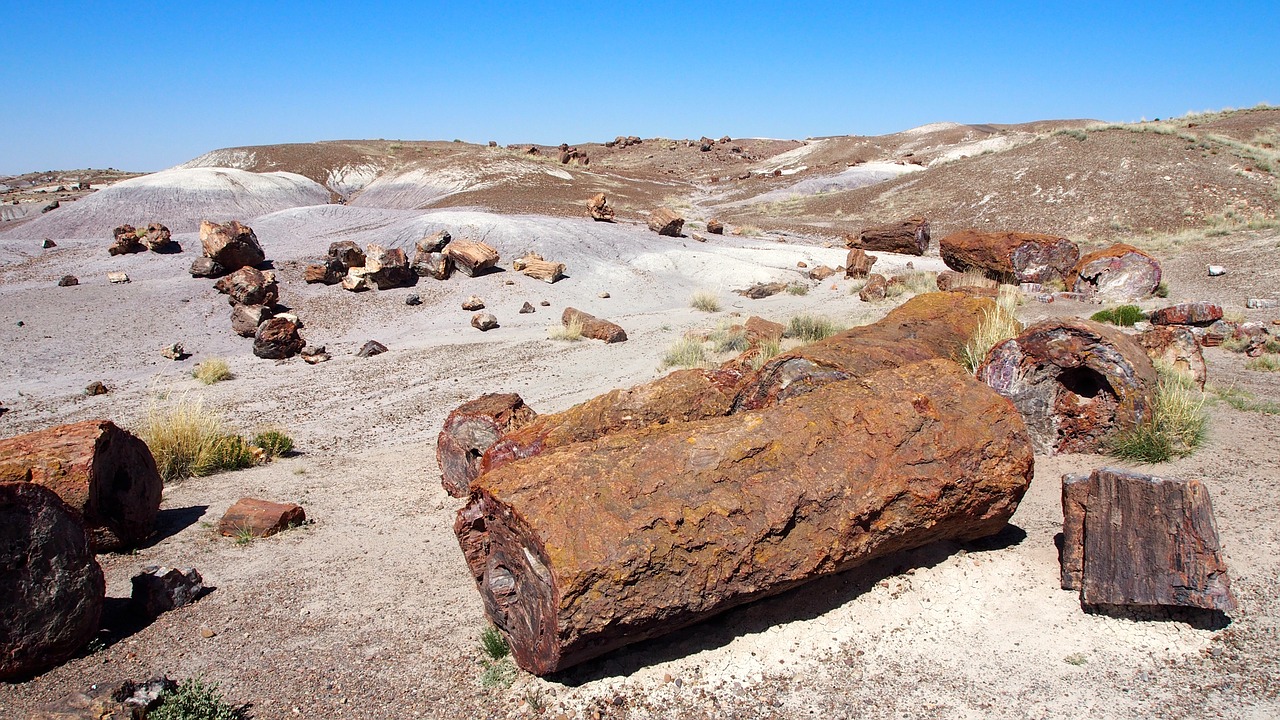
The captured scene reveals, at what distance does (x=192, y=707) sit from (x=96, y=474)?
2789 mm

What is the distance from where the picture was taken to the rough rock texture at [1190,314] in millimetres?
10359

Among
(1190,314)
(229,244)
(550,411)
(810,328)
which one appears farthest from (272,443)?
(1190,314)

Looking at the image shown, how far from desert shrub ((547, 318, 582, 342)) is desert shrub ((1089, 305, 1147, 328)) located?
8.59 meters

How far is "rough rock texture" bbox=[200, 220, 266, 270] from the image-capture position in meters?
16.9

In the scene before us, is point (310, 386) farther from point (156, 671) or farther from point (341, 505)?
point (156, 671)

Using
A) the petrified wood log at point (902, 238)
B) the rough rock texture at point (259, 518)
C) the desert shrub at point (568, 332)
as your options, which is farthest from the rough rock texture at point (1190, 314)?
the rough rock texture at point (259, 518)

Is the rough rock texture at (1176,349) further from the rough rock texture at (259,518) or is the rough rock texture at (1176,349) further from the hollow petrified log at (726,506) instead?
the rough rock texture at (259,518)

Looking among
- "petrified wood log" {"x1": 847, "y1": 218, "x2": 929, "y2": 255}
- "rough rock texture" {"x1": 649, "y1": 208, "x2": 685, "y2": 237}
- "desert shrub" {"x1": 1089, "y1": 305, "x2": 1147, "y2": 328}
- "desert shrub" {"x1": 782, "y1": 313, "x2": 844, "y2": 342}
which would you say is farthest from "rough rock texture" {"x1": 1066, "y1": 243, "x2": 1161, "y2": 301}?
"rough rock texture" {"x1": 649, "y1": 208, "x2": 685, "y2": 237}

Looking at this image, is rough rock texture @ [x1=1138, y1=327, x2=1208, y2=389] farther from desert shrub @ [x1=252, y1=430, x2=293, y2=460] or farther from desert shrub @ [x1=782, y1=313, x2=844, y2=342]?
desert shrub @ [x1=252, y1=430, x2=293, y2=460]

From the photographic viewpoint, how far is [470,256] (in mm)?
18078

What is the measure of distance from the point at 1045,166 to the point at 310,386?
2715 centimetres

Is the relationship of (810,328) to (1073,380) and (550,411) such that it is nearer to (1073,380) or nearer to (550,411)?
(550,411)

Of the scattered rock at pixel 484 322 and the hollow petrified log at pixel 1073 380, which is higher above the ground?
the hollow petrified log at pixel 1073 380

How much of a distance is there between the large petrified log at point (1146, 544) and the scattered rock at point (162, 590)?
5.26 metres
